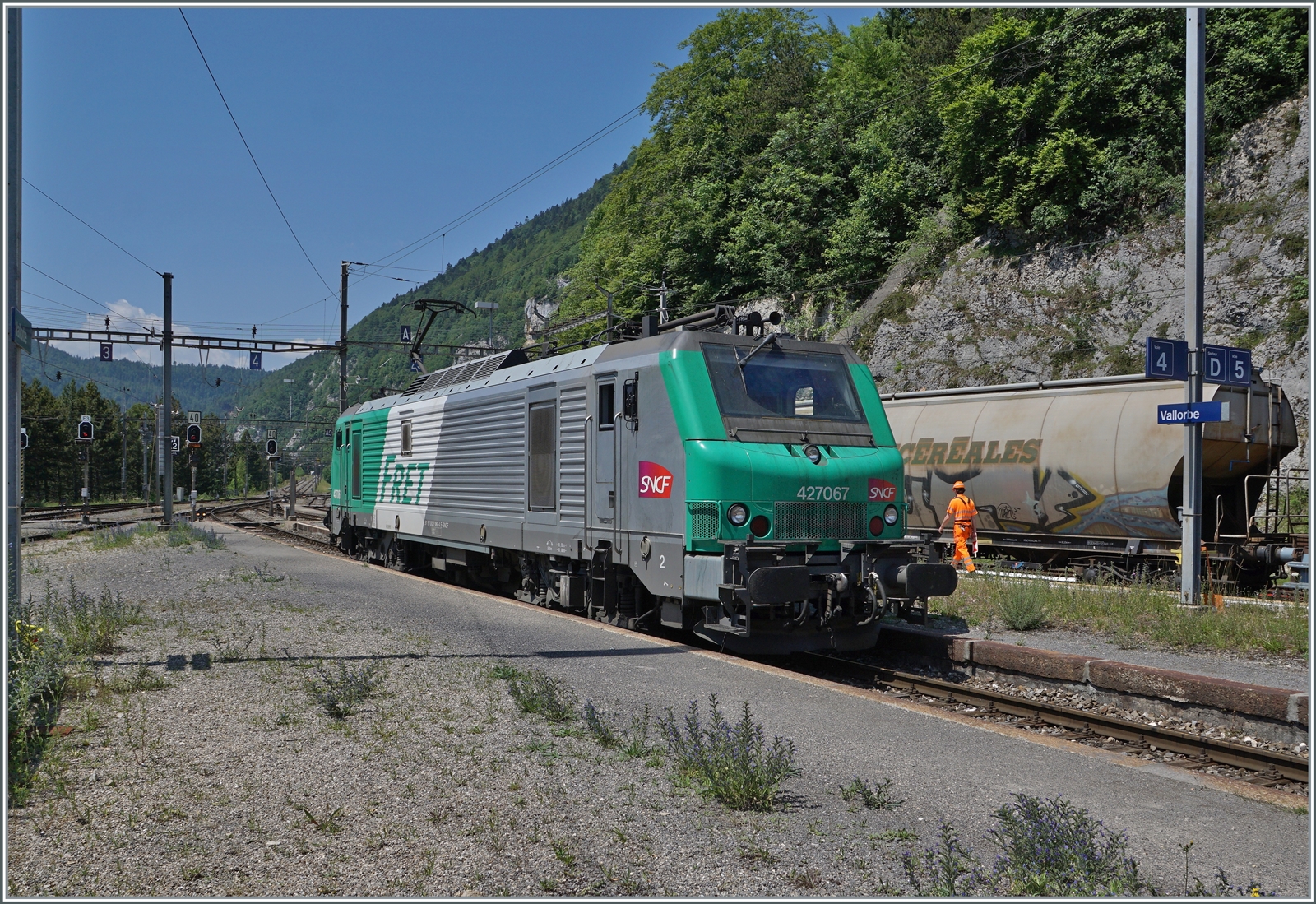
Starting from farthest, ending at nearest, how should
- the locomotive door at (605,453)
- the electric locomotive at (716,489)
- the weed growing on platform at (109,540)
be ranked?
the weed growing on platform at (109,540), the locomotive door at (605,453), the electric locomotive at (716,489)

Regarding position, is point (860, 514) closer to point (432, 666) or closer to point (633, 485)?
point (633, 485)

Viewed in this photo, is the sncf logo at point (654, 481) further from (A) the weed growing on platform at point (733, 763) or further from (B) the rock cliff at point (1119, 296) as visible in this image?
(B) the rock cliff at point (1119, 296)

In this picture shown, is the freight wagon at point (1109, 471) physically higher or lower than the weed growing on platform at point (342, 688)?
higher

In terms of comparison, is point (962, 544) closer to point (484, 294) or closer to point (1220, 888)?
point (1220, 888)

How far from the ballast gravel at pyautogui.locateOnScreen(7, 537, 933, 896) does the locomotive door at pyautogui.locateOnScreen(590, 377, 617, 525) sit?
2.93 m

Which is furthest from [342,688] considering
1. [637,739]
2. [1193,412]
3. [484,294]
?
[484,294]

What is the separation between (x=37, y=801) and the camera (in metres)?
5.25

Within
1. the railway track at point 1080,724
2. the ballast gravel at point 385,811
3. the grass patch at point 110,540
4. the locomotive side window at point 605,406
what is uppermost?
the locomotive side window at point 605,406

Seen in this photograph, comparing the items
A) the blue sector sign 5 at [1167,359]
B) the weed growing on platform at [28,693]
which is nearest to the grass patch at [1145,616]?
the blue sector sign 5 at [1167,359]

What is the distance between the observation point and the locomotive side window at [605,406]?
10.9m

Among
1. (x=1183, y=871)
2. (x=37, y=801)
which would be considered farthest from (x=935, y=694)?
(x=37, y=801)

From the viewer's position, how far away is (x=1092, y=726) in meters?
7.62

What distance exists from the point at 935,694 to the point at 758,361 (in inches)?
146

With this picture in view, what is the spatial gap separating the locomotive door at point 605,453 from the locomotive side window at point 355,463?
34.7 feet
